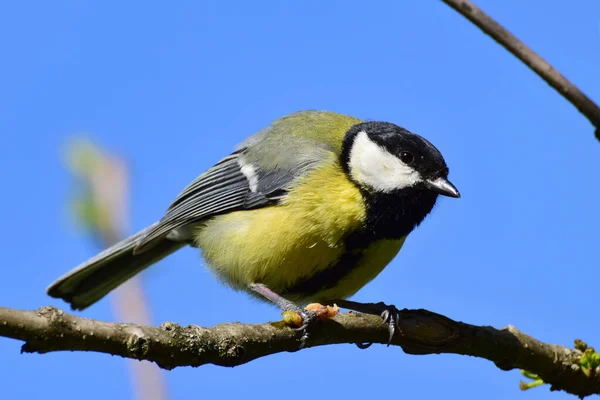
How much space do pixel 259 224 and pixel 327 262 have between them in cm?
39

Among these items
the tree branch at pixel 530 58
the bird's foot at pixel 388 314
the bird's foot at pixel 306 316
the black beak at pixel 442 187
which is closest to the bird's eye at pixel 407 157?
the black beak at pixel 442 187

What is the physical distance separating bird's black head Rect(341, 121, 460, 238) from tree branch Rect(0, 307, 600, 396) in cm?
56

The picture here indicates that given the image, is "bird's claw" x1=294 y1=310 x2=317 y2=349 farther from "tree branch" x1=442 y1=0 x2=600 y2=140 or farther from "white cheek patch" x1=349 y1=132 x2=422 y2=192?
"tree branch" x1=442 y1=0 x2=600 y2=140

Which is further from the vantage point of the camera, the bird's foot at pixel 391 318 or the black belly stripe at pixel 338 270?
the black belly stripe at pixel 338 270

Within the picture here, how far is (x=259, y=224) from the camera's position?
3.67 m

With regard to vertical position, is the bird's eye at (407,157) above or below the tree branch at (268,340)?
above

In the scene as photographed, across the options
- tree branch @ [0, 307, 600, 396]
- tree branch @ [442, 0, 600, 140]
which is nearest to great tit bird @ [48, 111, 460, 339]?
tree branch @ [0, 307, 600, 396]

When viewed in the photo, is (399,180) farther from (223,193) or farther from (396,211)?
(223,193)

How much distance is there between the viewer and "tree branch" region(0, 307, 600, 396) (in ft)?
6.02

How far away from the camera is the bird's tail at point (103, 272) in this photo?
414 centimetres

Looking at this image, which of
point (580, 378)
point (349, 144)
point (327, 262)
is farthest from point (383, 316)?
point (349, 144)

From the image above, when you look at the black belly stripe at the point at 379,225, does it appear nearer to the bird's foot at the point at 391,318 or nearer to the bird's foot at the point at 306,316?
the bird's foot at the point at 391,318

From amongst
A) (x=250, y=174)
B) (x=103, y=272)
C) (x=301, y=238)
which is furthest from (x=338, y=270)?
(x=103, y=272)

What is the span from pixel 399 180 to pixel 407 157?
12cm
